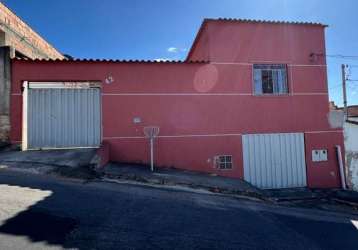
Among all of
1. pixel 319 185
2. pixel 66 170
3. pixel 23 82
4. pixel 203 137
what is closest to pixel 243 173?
pixel 203 137

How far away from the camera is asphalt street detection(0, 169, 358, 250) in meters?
4.11

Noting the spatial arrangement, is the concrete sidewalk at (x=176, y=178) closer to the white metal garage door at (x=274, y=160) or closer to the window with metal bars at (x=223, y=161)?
the window with metal bars at (x=223, y=161)

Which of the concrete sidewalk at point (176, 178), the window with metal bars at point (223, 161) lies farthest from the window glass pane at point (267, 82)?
the concrete sidewalk at point (176, 178)

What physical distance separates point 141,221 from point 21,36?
864 centimetres

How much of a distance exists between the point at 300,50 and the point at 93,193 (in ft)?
31.1

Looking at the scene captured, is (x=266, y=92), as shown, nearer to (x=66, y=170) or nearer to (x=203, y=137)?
(x=203, y=137)

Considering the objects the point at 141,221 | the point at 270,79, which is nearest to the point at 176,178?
the point at 141,221

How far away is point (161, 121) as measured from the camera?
1015 cm

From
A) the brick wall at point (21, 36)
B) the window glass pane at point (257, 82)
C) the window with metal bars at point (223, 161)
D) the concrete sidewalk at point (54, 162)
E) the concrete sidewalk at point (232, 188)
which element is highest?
the brick wall at point (21, 36)

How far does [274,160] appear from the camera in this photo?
430 inches

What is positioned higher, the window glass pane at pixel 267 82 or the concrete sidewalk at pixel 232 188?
the window glass pane at pixel 267 82

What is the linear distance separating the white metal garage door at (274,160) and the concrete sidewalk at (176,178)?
1.42m

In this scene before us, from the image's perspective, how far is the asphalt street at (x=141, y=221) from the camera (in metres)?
4.11

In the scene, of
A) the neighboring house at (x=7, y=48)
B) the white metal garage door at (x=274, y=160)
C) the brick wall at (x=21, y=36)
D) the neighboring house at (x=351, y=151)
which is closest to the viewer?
the neighboring house at (x=7, y=48)
